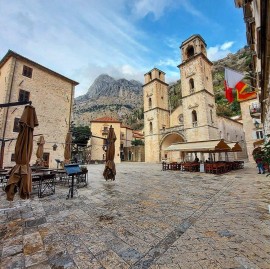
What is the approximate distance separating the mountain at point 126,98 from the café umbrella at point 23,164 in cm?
5039

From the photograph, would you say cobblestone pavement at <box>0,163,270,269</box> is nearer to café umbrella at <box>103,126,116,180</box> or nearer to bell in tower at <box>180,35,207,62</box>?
café umbrella at <box>103,126,116,180</box>

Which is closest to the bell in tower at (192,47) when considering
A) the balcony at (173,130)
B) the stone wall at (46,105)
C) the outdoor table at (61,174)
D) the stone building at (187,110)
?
the stone building at (187,110)

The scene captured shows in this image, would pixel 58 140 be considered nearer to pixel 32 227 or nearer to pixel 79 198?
pixel 79 198

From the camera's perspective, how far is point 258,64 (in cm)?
1045

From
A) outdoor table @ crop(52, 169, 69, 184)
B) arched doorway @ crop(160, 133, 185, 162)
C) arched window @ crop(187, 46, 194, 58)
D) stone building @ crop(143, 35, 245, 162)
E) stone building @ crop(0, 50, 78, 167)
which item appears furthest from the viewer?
arched doorway @ crop(160, 133, 185, 162)

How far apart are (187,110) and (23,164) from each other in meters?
24.8

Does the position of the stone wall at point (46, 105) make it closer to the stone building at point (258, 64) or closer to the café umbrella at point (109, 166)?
the café umbrella at point (109, 166)

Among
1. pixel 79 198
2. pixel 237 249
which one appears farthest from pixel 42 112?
pixel 237 249

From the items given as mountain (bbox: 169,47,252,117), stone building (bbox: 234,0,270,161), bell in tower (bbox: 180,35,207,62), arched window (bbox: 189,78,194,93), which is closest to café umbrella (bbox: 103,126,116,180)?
stone building (bbox: 234,0,270,161)

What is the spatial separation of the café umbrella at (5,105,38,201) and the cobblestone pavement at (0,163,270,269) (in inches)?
30.6

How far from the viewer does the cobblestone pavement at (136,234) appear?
8.49ft

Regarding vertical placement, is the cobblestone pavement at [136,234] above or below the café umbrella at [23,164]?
below

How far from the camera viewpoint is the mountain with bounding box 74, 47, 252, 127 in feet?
200

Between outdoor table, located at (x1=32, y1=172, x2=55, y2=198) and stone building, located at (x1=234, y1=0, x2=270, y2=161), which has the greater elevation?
stone building, located at (x1=234, y1=0, x2=270, y2=161)
